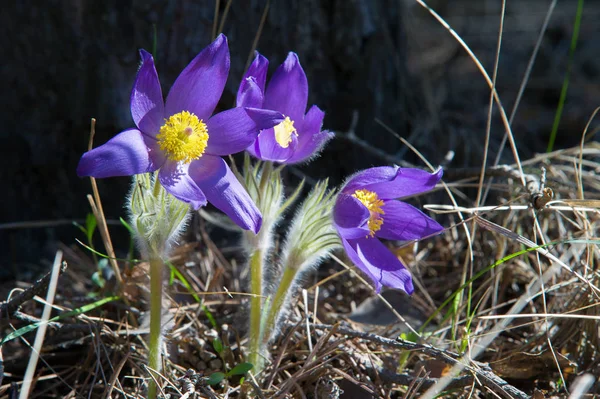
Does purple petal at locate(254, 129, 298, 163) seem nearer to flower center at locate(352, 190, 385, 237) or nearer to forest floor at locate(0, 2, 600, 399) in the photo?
flower center at locate(352, 190, 385, 237)

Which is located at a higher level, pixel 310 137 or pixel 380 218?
pixel 310 137

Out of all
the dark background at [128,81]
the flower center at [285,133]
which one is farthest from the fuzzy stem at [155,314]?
the dark background at [128,81]

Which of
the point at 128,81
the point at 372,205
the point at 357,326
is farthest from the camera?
the point at 128,81

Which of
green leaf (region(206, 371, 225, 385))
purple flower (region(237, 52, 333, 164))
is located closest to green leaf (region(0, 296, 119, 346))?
green leaf (region(206, 371, 225, 385))

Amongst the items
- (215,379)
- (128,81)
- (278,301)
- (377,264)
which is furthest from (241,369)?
(128,81)

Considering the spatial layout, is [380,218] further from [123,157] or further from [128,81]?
[128,81]

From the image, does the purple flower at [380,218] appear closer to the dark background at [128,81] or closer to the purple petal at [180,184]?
the purple petal at [180,184]

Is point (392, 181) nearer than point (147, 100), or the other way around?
point (147, 100)
